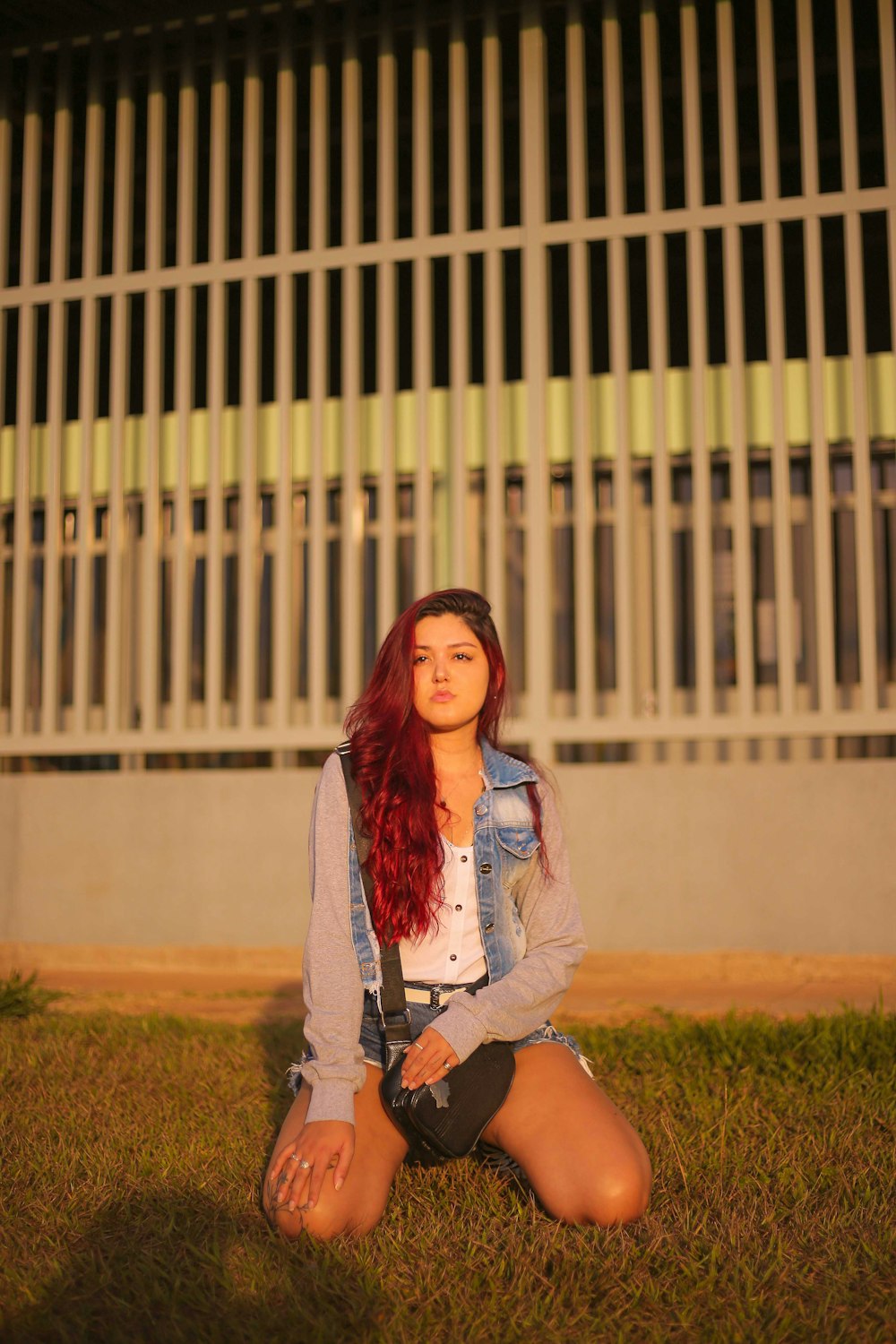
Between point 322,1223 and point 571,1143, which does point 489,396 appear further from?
point 322,1223

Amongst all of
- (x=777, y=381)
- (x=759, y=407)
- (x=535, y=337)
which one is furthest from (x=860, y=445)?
(x=535, y=337)

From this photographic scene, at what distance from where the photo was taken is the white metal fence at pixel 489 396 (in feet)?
20.8

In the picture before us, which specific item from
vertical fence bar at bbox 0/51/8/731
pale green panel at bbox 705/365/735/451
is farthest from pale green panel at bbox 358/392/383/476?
vertical fence bar at bbox 0/51/8/731

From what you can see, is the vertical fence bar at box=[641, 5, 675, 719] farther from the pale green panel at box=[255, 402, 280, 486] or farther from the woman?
the woman

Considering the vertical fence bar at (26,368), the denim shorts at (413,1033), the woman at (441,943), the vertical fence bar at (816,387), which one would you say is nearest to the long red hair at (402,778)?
the woman at (441,943)

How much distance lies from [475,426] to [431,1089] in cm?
510

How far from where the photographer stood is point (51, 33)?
6855mm

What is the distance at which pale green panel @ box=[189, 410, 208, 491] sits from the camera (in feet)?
23.9

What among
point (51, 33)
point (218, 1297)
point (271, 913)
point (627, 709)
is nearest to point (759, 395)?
point (627, 709)

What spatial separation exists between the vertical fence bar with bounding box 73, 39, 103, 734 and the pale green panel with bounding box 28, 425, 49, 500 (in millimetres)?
554

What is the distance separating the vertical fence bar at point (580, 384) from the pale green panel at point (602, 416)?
0.24 meters

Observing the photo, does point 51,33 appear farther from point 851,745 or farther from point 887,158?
point 851,745

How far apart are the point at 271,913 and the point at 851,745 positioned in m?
3.91

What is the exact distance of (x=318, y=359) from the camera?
6812mm
